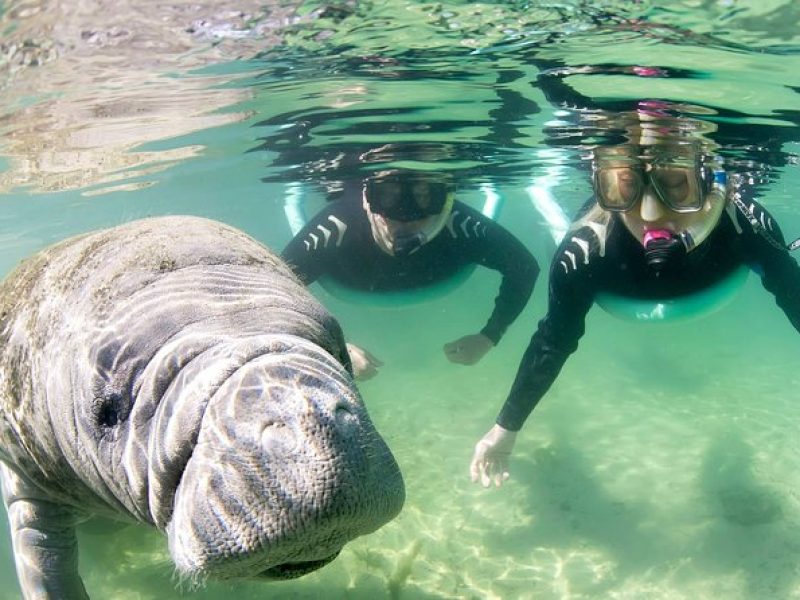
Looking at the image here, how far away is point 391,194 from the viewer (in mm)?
A: 11070

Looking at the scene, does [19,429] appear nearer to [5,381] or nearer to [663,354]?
[5,381]

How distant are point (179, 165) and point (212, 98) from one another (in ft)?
24.3

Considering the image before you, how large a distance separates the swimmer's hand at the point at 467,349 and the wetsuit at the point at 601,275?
754 mm

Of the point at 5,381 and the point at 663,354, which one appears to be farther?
the point at 663,354

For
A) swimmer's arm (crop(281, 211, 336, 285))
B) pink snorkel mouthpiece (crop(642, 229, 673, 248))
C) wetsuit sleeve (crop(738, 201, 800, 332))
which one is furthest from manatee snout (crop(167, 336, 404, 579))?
swimmer's arm (crop(281, 211, 336, 285))

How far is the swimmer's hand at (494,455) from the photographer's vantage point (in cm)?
755

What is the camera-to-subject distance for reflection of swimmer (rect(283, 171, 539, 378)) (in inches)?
356

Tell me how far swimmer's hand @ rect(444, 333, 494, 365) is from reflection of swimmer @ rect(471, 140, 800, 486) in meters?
0.83

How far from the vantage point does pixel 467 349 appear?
817 cm

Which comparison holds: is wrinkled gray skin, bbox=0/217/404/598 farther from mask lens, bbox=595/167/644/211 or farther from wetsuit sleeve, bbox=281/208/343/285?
mask lens, bbox=595/167/644/211

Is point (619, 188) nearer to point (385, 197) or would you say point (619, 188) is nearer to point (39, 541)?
point (385, 197)

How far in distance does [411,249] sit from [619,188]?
294 centimetres

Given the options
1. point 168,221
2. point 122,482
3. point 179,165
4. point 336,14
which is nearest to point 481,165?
point 179,165

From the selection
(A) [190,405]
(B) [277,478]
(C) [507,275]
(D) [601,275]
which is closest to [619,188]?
Answer: (D) [601,275]
